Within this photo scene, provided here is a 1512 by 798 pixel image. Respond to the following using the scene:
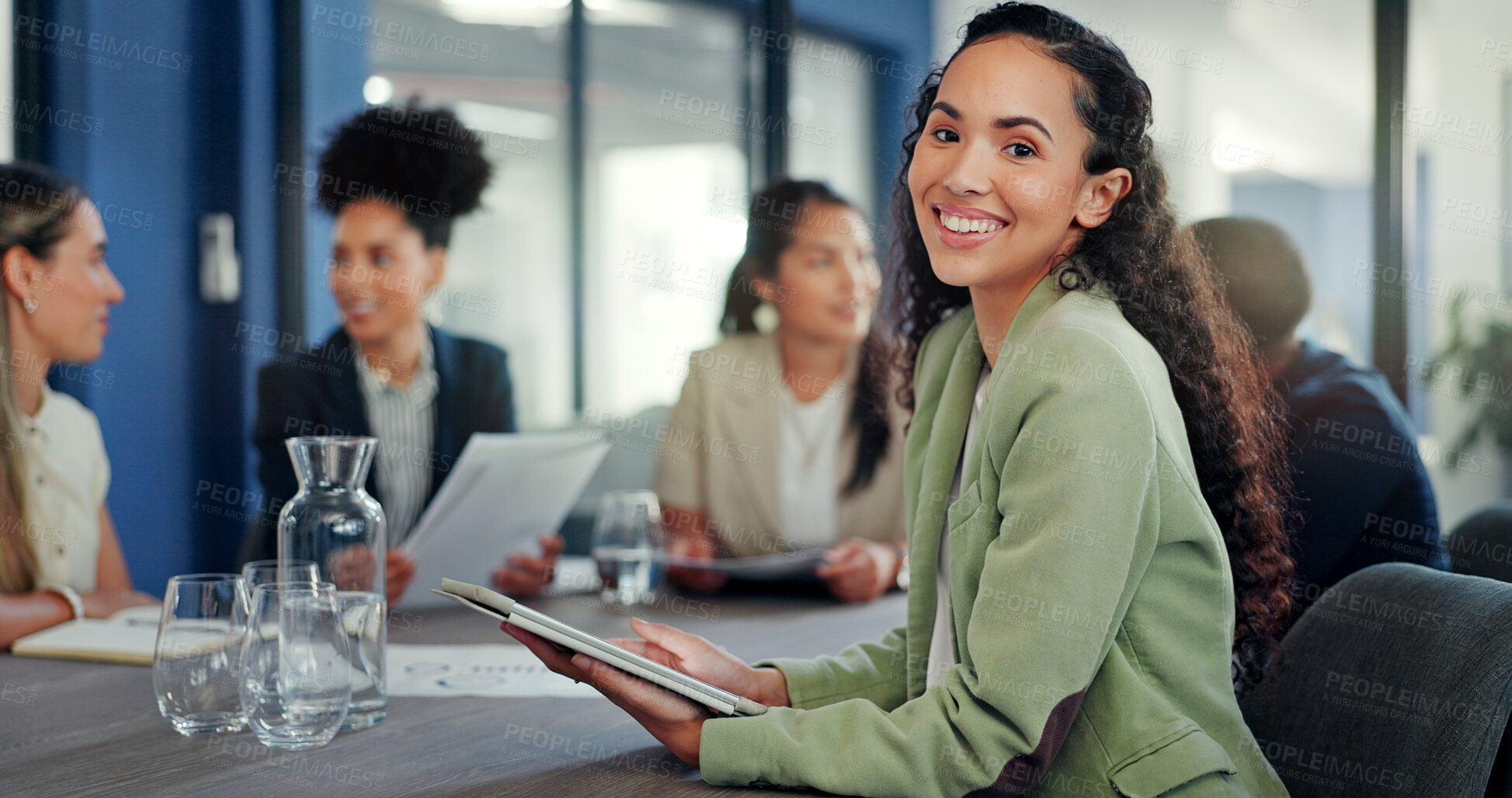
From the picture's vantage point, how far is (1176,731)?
0.99 meters

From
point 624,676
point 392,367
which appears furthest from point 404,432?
point 624,676

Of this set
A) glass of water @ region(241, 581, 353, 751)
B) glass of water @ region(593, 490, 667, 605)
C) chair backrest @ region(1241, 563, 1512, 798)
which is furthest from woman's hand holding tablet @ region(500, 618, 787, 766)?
glass of water @ region(593, 490, 667, 605)

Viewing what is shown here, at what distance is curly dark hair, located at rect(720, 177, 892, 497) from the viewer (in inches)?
98.5

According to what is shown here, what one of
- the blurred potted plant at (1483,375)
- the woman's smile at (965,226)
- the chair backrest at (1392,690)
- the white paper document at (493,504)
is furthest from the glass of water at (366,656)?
the blurred potted plant at (1483,375)

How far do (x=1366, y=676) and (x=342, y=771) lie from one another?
3.49 feet

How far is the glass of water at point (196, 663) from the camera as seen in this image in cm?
118

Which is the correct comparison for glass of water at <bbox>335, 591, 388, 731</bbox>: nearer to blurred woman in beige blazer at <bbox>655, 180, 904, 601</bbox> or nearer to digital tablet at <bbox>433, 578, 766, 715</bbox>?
digital tablet at <bbox>433, 578, 766, 715</bbox>

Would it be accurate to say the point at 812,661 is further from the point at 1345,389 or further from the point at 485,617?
the point at 1345,389

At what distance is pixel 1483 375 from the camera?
312cm

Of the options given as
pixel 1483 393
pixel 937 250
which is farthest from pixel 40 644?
pixel 1483 393

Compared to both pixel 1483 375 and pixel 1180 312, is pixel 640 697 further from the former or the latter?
pixel 1483 375

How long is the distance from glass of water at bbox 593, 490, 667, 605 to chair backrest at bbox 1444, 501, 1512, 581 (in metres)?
1.30

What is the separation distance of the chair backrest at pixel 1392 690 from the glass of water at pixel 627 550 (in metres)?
1.04

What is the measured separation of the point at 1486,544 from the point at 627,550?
1.40m
